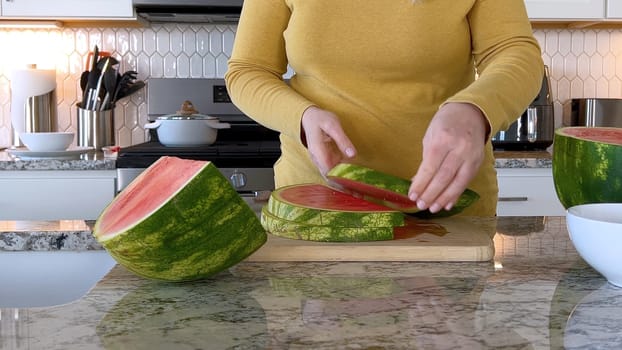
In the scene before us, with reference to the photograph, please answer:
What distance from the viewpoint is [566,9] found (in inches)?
110

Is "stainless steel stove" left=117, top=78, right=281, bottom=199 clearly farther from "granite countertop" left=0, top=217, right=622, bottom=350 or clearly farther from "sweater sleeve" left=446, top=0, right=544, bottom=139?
"granite countertop" left=0, top=217, right=622, bottom=350

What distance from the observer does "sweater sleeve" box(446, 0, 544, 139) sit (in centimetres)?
101

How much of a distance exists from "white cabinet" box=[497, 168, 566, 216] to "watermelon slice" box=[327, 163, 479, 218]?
1520 mm

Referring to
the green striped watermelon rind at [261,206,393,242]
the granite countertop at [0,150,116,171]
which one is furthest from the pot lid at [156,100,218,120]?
the green striped watermelon rind at [261,206,393,242]

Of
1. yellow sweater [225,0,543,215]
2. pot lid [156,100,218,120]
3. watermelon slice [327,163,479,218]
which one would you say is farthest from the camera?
pot lid [156,100,218,120]

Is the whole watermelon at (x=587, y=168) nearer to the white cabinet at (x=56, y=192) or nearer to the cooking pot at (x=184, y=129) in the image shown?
the cooking pot at (x=184, y=129)

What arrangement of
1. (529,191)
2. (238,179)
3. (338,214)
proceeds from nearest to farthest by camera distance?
(338,214) < (238,179) < (529,191)

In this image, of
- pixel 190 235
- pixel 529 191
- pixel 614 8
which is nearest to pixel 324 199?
pixel 190 235

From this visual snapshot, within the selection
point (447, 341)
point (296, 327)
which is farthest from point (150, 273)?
point (447, 341)

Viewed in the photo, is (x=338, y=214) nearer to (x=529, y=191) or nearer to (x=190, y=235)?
(x=190, y=235)

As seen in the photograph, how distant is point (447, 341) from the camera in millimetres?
612

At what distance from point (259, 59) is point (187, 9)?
5.11ft

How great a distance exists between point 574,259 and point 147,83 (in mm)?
2395

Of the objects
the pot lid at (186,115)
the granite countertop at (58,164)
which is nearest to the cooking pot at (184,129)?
the pot lid at (186,115)
